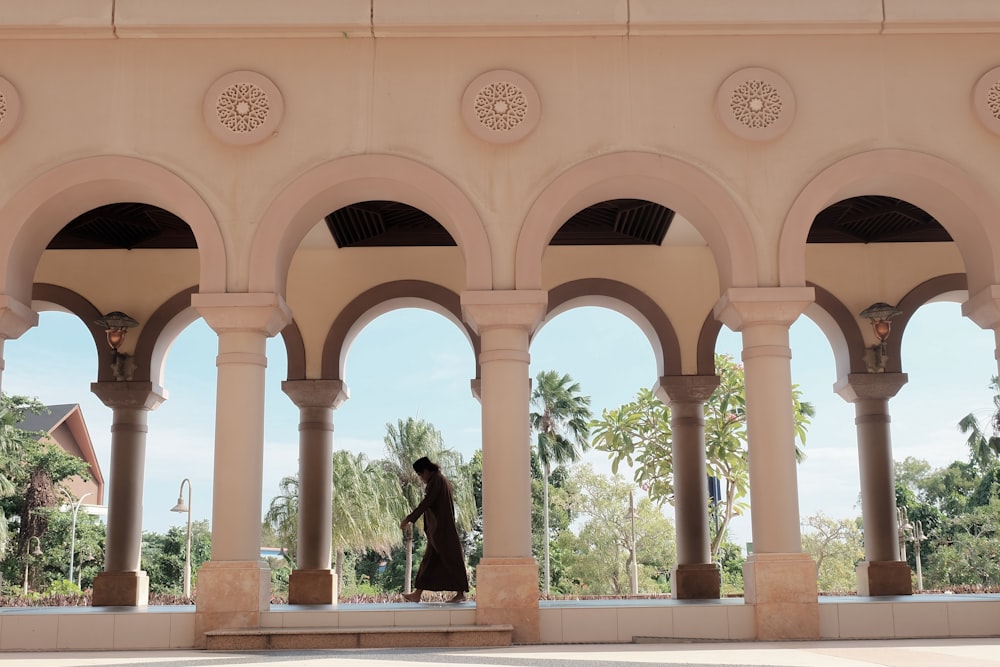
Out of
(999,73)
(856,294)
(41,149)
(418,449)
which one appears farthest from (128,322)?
(418,449)

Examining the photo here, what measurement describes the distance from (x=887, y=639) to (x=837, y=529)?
36.1 m

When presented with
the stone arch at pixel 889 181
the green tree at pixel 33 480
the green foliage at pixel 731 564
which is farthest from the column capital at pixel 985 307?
the green tree at pixel 33 480

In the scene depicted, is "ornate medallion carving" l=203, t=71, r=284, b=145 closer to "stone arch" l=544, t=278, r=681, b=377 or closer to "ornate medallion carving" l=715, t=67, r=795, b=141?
"ornate medallion carving" l=715, t=67, r=795, b=141

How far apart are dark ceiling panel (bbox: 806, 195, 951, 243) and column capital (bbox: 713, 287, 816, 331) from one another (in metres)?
3.58

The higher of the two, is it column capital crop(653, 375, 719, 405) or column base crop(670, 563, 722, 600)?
column capital crop(653, 375, 719, 405)

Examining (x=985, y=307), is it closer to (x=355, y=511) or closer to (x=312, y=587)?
(x=312, y=587)

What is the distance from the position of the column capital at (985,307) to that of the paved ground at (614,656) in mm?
3008

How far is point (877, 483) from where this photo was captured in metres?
13.8

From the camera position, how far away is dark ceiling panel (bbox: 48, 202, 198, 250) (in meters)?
13.4

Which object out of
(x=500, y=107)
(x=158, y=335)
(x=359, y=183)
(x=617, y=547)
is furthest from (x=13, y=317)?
(x=617, y=547)

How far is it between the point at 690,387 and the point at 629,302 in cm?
142

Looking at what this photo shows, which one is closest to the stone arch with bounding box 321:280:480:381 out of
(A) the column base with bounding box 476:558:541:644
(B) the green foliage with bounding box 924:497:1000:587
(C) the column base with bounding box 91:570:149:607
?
(C) the column base with bounding box 91:570:149:607

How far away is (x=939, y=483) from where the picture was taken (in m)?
45.1

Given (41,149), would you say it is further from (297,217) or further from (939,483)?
(939,483)
